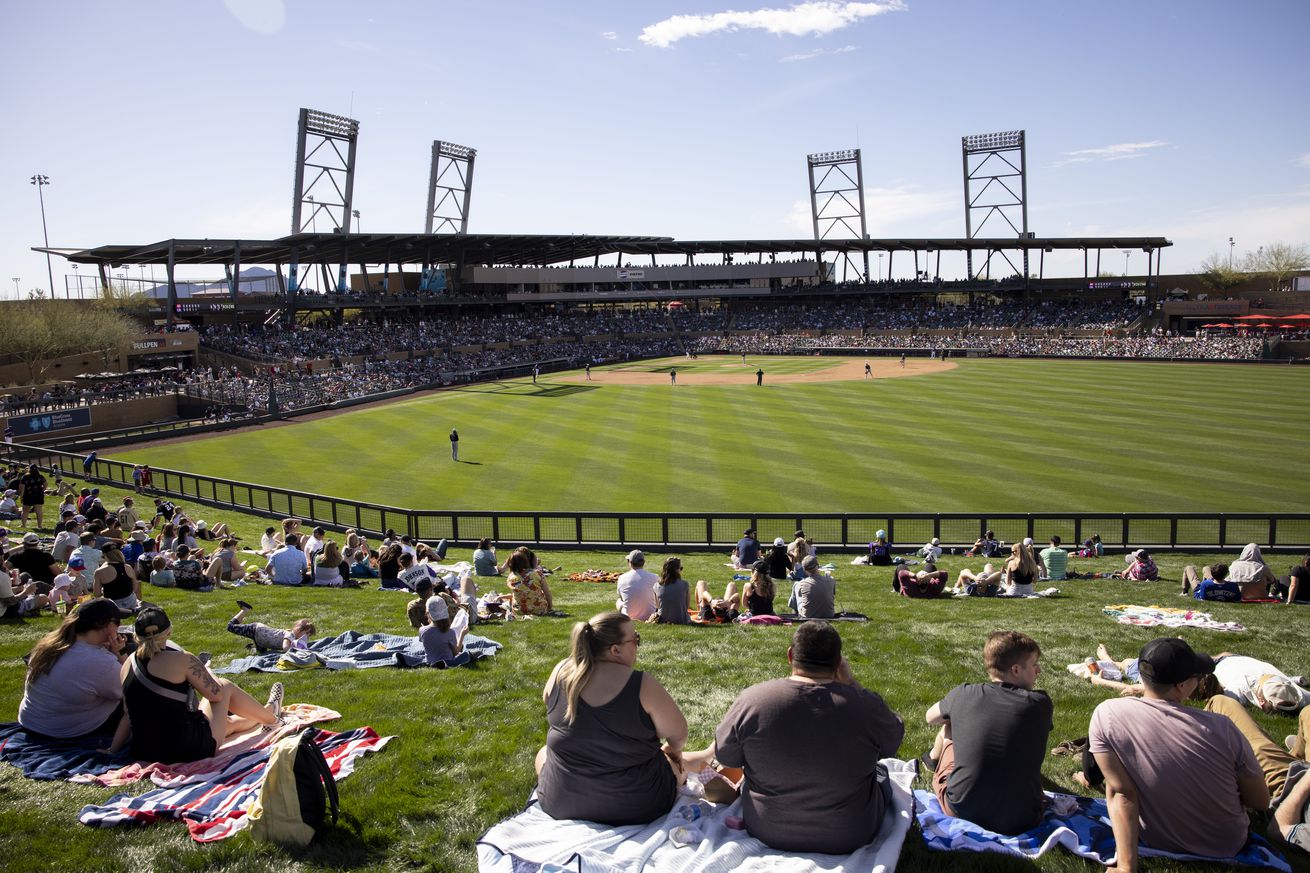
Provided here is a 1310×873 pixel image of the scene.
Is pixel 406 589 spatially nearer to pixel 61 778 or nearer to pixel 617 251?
pixel 61 778

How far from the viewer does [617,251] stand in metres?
103

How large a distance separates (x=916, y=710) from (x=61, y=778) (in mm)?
6549

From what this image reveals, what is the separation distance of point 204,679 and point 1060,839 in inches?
225

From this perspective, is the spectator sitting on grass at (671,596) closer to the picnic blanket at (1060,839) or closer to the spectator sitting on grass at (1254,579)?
the picnic blanket at (1060,839)

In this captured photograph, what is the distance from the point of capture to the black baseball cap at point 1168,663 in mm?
4676

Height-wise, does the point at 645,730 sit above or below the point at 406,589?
above

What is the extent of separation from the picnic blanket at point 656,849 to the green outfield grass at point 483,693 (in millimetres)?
237

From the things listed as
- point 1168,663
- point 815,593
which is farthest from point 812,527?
point 1168,663

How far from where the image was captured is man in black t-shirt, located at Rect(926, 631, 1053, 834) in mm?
4902

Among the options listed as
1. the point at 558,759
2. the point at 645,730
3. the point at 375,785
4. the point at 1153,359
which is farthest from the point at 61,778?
the point at 1153,359

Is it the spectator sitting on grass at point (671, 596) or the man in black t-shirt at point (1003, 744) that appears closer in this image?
the man in black t-shirt at point (1003, 744)

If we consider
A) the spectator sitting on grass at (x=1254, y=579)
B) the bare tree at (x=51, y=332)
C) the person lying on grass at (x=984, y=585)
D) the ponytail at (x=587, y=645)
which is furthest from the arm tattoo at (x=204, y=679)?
the bare tree at (x=51, y=332)

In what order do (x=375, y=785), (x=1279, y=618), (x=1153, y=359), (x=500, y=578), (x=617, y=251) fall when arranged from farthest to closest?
(x=617, y=251)
(x=1153, y=359)
(x=500, y=578)
(x=1279, y=618)
(x=375, y=785)

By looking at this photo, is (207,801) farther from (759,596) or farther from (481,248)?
(481,248)
